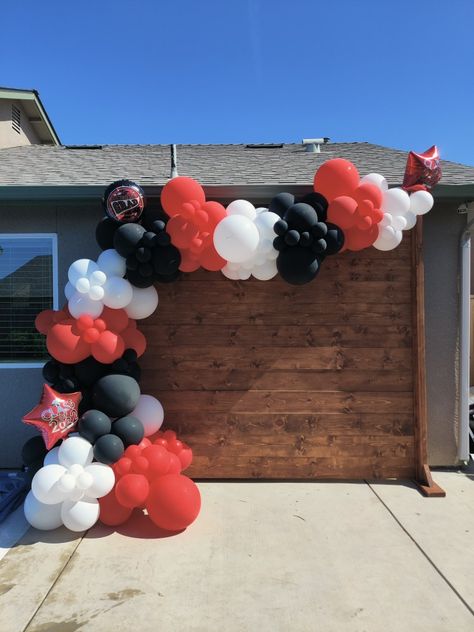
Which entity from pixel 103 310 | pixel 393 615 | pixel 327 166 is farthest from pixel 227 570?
pixel 327 166

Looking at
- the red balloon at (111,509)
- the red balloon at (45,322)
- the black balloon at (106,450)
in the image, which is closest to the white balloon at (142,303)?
the red balloon at (45,322)

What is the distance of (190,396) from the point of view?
4547 mm

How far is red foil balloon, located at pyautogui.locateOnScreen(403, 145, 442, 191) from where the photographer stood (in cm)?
418

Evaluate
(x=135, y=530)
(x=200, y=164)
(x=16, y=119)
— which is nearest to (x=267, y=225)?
(x=135, y=530)

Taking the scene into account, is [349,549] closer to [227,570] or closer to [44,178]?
[227,570]

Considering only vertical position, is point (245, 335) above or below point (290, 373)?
above

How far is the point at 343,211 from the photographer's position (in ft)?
12.9

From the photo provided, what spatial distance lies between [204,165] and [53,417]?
13.7 ft

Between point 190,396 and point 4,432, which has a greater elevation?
point 190,396

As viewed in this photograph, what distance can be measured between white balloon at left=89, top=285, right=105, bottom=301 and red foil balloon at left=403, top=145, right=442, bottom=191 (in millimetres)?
2894

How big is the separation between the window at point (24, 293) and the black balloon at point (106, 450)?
1.64 meters

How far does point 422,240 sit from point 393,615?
3341 mm

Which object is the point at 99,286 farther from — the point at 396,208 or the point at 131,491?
the point at 396,208

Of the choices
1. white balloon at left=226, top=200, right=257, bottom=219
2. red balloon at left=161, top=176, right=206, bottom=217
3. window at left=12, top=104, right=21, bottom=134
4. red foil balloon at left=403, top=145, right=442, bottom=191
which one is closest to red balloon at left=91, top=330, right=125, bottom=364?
red balloon at left=161, top=176, right=206, bottom=217
